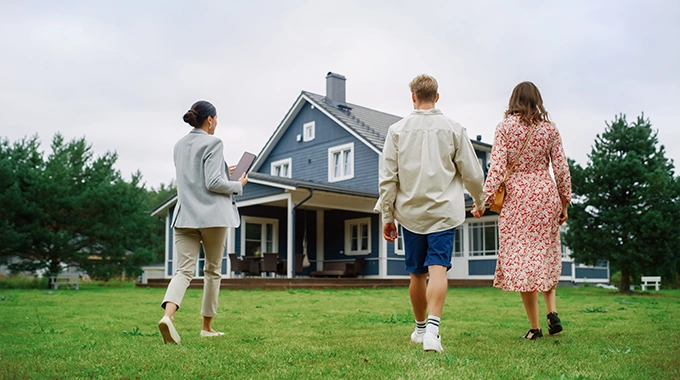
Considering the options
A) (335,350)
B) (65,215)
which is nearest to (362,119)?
(65,215)

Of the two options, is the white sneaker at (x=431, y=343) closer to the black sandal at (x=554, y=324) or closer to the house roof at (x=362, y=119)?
the black sandal at (x=554, y=324)

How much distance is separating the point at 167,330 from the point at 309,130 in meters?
20.3

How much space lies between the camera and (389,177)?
14.3 feet

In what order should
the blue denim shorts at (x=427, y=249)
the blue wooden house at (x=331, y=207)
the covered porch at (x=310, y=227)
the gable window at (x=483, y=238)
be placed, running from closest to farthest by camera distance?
1. the blue denim shorts at (x=427, y=249)
2. the covered porch at (x=310, y=227)
3. the blue wooden house at (x=331, y=207)
4. the gable window at (x=483, y=238)

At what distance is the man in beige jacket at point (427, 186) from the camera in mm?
4176

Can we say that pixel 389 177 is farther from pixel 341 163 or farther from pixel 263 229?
pixel 341 163

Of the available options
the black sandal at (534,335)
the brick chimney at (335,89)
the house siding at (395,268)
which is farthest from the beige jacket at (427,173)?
the brick chimney at (335,89)

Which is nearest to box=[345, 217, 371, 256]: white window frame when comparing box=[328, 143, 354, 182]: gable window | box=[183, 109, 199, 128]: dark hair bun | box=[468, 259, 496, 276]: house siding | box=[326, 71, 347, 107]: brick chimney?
box=[328, 143, 354, 182]: gable window

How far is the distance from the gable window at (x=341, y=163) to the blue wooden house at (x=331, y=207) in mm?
33

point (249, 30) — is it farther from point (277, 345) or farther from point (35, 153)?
point (35, 153)

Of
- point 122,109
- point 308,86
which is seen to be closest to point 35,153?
point 122,109

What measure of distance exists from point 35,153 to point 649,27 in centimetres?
1897

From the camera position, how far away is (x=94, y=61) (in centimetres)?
1114

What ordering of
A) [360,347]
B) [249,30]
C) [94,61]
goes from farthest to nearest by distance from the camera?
[249,30]
[94,61]
[360,347]
